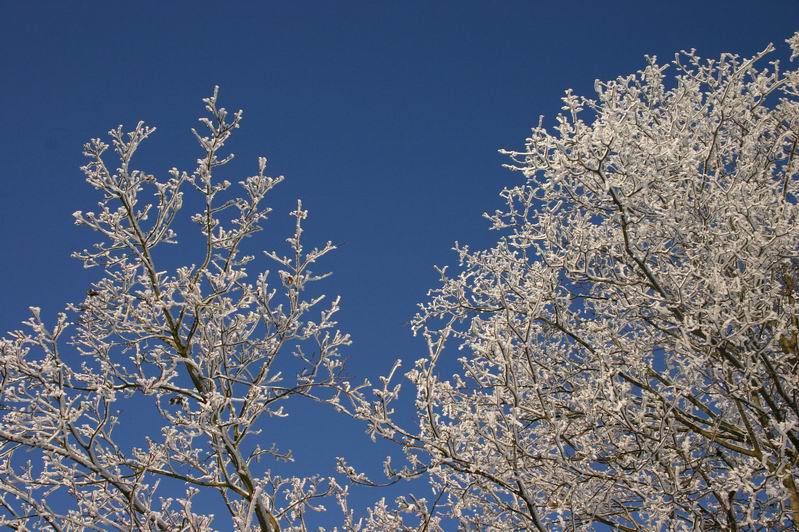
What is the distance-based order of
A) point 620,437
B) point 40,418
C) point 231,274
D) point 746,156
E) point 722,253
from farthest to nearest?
point 746,156 → point 620,437 → point 722,253 → point 231,274 → point 40,418

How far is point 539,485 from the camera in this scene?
5.62 m

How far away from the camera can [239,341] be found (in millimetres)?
5137

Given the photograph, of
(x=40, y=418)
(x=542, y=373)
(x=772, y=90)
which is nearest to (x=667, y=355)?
(x=542, y=373)

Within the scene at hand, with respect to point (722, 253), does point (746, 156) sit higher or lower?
higher

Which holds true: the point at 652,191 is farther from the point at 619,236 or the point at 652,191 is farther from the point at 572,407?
the point at 572,407

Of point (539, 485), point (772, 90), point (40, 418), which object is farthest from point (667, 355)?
point (40, 418)

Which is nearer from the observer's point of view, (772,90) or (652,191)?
(652,191)

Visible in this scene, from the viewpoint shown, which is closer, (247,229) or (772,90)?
(247,229)

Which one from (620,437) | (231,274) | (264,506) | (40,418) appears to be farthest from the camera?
(620,437)

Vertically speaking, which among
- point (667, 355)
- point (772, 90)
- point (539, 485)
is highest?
point (772, 90)

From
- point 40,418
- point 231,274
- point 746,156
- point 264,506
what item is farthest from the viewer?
point 746,156

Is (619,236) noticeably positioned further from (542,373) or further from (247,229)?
(247,229)

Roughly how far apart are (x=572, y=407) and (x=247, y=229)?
394cm

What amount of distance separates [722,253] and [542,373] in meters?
2.57
